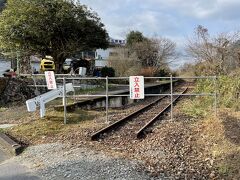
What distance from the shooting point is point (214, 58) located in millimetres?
27578

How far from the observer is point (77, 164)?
7793mm

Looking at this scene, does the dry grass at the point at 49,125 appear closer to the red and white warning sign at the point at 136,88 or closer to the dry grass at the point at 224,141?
the red and white warning sign at the point at 136,88

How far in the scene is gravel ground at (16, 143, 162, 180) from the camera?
714cm

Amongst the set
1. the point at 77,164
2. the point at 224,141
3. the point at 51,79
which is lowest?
the point at 77,164

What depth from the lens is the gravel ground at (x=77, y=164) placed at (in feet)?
23.4

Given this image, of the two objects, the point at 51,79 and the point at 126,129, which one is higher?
the point at 51,79

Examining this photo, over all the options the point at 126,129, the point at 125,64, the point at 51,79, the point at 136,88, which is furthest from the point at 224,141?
the point at 125,64

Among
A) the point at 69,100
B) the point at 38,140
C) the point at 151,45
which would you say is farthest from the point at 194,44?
the point at 38,140

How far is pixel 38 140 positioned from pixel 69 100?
25.8 ft

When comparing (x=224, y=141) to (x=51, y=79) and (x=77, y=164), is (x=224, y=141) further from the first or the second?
(x=51, y=79)

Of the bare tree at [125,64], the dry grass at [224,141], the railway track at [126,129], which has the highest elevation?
the bare tree at [125,64]

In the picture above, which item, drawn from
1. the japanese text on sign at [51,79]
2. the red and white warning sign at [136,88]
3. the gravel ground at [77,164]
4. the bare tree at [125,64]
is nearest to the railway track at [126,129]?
the red and white warning sign at [136,88]

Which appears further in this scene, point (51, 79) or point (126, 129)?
point (51, 79)

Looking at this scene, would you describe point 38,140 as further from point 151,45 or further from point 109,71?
point 151,45
